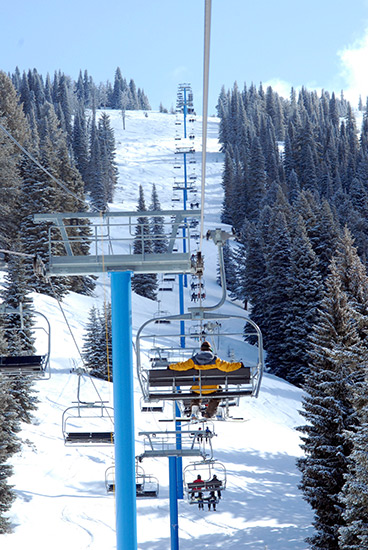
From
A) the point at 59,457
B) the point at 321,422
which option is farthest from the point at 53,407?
the point at 321,422

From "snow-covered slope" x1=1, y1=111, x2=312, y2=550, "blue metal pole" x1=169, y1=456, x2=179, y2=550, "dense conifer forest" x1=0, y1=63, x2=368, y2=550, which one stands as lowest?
"snow-covered slope" x1=1, y1=111, x2=312, y2=550

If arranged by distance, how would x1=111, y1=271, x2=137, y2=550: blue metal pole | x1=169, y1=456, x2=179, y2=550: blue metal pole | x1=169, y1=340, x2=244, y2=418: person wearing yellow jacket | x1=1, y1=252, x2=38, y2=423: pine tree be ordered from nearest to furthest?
x1=169, y1=340, x2=244, y2=418: person wearing yellow jacket
x1=111, y1=271, x2=137, y2=550: blue metal pole
x1=169, y1=456, x2=179, y2=550: blue metal pole
x1=1, y1=252, x2=38, y2=423: pine tree

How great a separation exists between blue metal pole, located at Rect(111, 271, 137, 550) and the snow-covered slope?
218 inches

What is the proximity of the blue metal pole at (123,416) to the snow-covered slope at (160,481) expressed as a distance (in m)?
5.53

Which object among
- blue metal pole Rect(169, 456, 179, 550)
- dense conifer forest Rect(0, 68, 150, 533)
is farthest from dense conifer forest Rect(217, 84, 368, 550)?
dense conifer forest Rect(0, 68, 150, 533)

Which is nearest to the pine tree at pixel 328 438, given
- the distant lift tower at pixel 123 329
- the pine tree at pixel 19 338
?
the pine tree at pixel 19 338

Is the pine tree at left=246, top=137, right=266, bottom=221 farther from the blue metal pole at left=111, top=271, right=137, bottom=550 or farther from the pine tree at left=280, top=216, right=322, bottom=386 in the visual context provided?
the blue metal pole at left=111, top=271, right=137, bottom=550

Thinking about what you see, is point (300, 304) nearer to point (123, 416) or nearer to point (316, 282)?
point (316, 282)

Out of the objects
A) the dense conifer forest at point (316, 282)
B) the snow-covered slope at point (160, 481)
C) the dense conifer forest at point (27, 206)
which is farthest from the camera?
the dense conifer forest at point (27, 206)

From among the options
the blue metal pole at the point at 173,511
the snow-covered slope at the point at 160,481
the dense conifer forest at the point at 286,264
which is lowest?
the snow-covered slope at the point at 160,481

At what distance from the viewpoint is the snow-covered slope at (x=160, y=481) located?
18.7 meters

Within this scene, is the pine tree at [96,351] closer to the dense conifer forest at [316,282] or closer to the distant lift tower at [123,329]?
the dense conifer forest at [316,282]

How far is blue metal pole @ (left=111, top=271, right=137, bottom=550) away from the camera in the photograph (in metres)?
8.64

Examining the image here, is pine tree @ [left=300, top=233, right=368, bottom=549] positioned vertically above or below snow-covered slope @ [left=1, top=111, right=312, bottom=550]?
above
